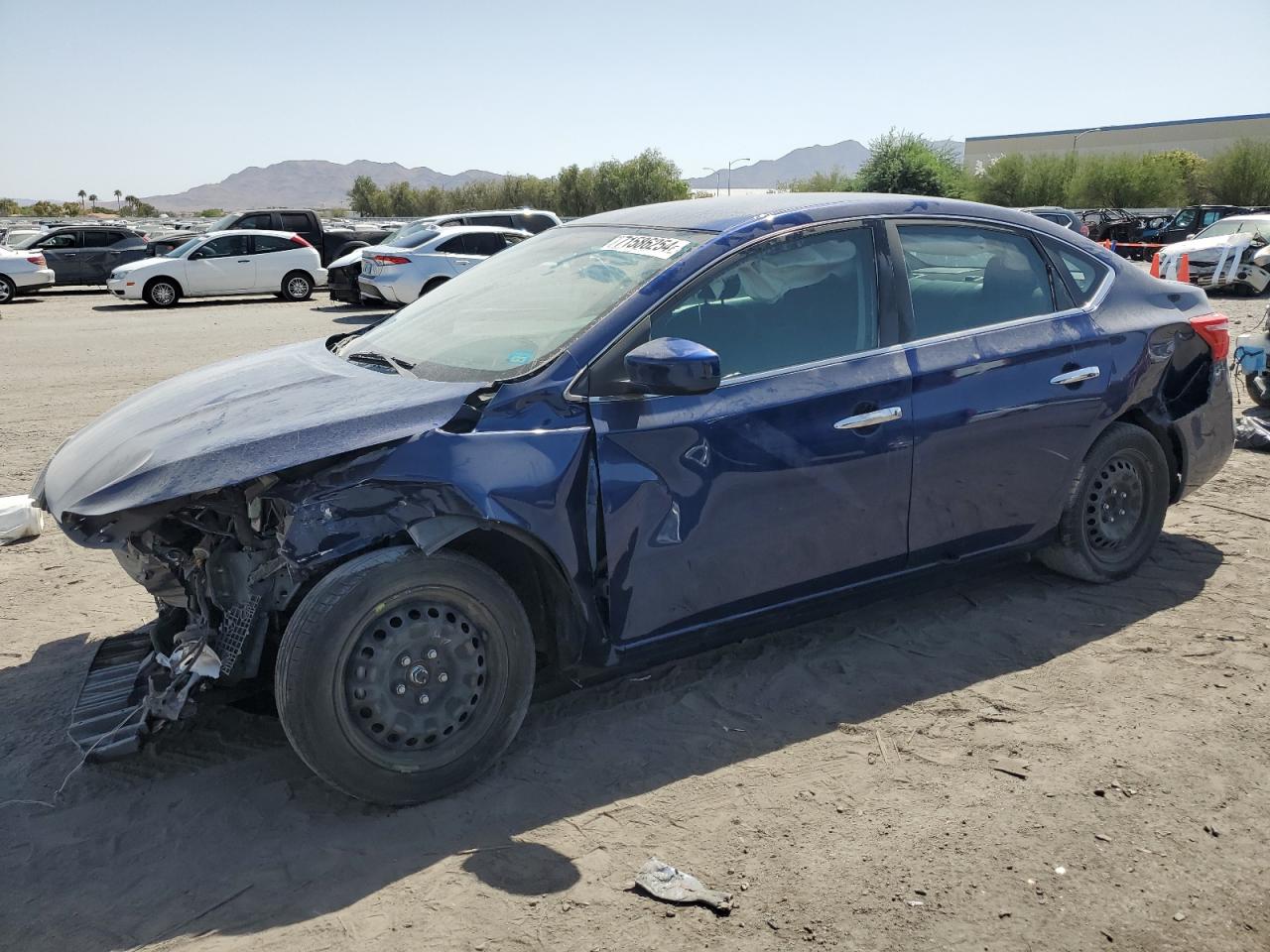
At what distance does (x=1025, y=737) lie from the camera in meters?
3.58

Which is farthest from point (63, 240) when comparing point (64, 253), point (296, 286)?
point (296, 286)

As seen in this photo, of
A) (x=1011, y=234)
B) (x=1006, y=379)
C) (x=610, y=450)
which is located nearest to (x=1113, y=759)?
(x=1006, y=379)

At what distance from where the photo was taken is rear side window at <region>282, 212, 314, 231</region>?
81.3ft

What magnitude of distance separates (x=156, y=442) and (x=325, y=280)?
2075 cm

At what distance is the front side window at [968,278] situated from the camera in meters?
4.14

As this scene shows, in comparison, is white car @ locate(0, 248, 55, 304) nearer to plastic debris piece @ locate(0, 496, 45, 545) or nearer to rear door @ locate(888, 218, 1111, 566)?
plastic debris piece @ locate(0, 496, 45, 545)

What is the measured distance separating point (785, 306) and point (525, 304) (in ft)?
3.21

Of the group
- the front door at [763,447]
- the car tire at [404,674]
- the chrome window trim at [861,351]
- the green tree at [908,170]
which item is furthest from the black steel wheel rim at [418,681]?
the green tree at [908,170]

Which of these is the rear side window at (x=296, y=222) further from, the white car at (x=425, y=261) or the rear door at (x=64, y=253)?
the white car at (x=425, y=261)

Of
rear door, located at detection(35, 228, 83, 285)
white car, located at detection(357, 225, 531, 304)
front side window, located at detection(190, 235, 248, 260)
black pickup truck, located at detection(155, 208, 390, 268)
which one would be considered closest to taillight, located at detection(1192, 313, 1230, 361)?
white car, located at detection(357, 225, 531, 304)

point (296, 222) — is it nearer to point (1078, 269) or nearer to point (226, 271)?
point (226, 271)

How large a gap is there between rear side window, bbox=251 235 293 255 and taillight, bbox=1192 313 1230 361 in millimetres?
20633

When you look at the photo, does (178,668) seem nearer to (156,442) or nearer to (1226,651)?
(156,442)

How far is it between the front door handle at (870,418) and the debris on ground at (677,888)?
5.45 ft
